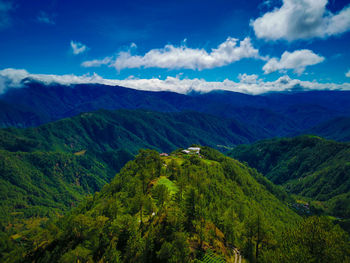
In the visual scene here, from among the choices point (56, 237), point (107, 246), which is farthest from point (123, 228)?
point (56, 237)

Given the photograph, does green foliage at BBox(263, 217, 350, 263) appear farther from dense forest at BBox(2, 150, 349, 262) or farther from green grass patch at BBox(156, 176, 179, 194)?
green grass patch at BBox(156, 176, 179, 194)

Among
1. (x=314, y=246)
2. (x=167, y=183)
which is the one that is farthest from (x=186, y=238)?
(x=167, y=183)

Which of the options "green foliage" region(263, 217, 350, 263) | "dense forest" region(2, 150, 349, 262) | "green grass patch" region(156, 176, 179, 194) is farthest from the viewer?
"green grass patch" region(156, 176, 179, 194)

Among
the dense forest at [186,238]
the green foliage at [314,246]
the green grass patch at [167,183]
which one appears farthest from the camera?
the green grass patch at [167,183]

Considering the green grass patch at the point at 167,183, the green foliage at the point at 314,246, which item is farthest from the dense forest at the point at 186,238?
the green grass patch at the point at 167,183

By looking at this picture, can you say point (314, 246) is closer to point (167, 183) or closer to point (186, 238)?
point (186, 238)

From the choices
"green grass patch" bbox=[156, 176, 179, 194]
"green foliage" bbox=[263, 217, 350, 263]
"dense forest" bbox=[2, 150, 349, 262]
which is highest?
"green foliage" bbox=[263, 217, 350, 263]

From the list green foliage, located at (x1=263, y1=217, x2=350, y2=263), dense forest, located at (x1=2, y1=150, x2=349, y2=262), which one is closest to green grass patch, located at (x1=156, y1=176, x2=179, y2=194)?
dense forest, located at (x1=2, y1=150, x2=349, y2=262)

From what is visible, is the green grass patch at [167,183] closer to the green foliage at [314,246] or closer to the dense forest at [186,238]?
the dense forest at [186,238]

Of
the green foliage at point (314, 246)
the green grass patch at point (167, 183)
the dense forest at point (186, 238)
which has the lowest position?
the green grass patch at point (167, 183)

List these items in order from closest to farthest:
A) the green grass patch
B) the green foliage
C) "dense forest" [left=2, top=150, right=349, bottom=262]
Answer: the green foliage, "dense forest" [left=2, top=150, right=349, bottom=262], the green grass patch

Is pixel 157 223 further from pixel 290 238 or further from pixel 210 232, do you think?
pixel 290 238

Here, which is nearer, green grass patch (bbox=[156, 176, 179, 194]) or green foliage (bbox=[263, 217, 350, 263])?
green foliage (bbox=[263, 217, 350, 263])
